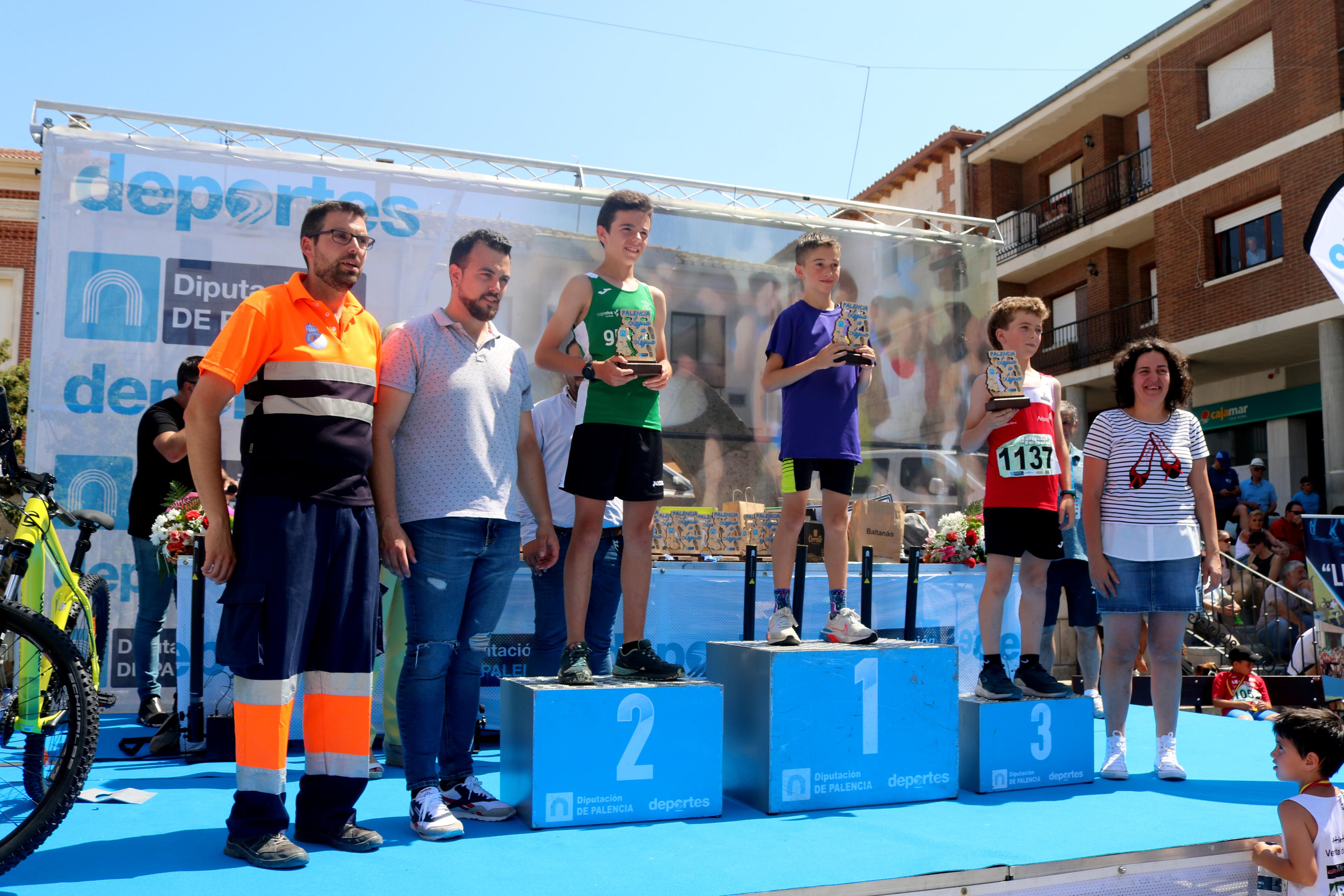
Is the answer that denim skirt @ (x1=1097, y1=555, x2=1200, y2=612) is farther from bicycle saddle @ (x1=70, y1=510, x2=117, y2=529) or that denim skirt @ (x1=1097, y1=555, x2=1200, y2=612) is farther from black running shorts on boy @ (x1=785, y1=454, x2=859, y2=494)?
bicycle saddle @ (x1=70, y1=510, x2=117, y2=529)

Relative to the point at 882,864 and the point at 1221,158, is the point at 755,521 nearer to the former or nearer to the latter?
the point at 882,864

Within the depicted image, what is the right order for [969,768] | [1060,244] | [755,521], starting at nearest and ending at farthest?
[969,768] → [755,521] → [1060,244]

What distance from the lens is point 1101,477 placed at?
4199mm

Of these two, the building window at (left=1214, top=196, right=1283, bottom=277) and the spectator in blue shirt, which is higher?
the building window at (left=1214, top=196, right=1283, bottom=277)

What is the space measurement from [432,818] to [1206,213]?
16.9 m

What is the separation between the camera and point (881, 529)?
6574 mm

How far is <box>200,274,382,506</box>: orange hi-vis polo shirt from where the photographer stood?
2.77 m

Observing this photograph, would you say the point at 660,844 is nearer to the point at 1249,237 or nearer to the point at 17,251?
the point at 1249,237

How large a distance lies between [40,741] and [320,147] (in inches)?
176

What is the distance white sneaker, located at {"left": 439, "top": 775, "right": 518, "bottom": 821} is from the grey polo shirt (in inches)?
34.8

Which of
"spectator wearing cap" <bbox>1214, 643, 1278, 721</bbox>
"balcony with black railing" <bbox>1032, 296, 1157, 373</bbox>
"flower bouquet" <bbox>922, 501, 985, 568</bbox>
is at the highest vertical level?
"balcony with black railing" <bbox>1032, 296, 1157, 373</bbox>

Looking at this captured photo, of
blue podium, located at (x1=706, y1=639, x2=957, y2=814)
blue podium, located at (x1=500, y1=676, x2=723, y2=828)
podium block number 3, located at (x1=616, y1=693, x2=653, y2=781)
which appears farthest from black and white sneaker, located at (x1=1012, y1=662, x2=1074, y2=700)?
podium block number 3, located at (x1=616, y1=693, x2=653, y2=781)

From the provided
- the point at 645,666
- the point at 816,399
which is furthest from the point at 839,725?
the point at 816,399

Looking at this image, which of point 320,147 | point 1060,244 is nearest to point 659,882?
point 320,147
